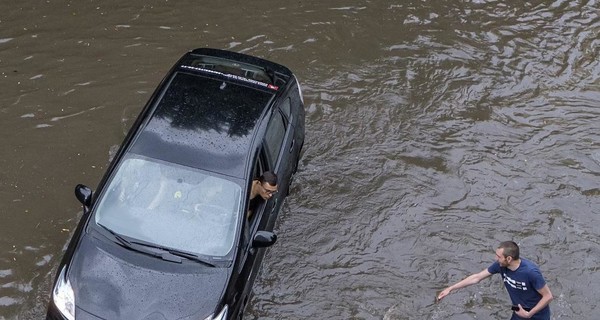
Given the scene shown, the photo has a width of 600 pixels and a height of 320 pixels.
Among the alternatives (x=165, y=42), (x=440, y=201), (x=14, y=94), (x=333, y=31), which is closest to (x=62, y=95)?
(x=14, y=94)

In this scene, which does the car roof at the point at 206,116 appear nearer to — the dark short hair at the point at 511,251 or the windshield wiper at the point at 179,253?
the windshield wiper at the point at 179,253

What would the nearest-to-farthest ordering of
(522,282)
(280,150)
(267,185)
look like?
(522,282), (267,185), (280,150)

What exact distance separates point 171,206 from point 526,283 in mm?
3269

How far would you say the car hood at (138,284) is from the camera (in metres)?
6.01

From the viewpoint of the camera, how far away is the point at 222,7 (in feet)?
40.4

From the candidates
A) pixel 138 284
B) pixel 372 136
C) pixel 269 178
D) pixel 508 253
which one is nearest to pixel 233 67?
pixel 269 178

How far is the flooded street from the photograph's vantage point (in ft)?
26.1

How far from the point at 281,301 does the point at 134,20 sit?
240 inches

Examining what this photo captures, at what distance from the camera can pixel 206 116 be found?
7.40 m

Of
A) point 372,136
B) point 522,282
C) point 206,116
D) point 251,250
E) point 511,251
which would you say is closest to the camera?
point 511,251

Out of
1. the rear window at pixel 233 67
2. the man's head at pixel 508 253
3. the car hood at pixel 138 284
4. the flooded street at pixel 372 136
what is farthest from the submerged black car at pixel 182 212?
the man's head at pixel 508 253

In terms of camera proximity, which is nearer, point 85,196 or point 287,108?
point 85,196

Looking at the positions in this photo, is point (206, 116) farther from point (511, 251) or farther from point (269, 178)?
point (511, 251)

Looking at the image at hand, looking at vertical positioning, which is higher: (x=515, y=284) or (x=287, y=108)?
(x=287, y=108)
